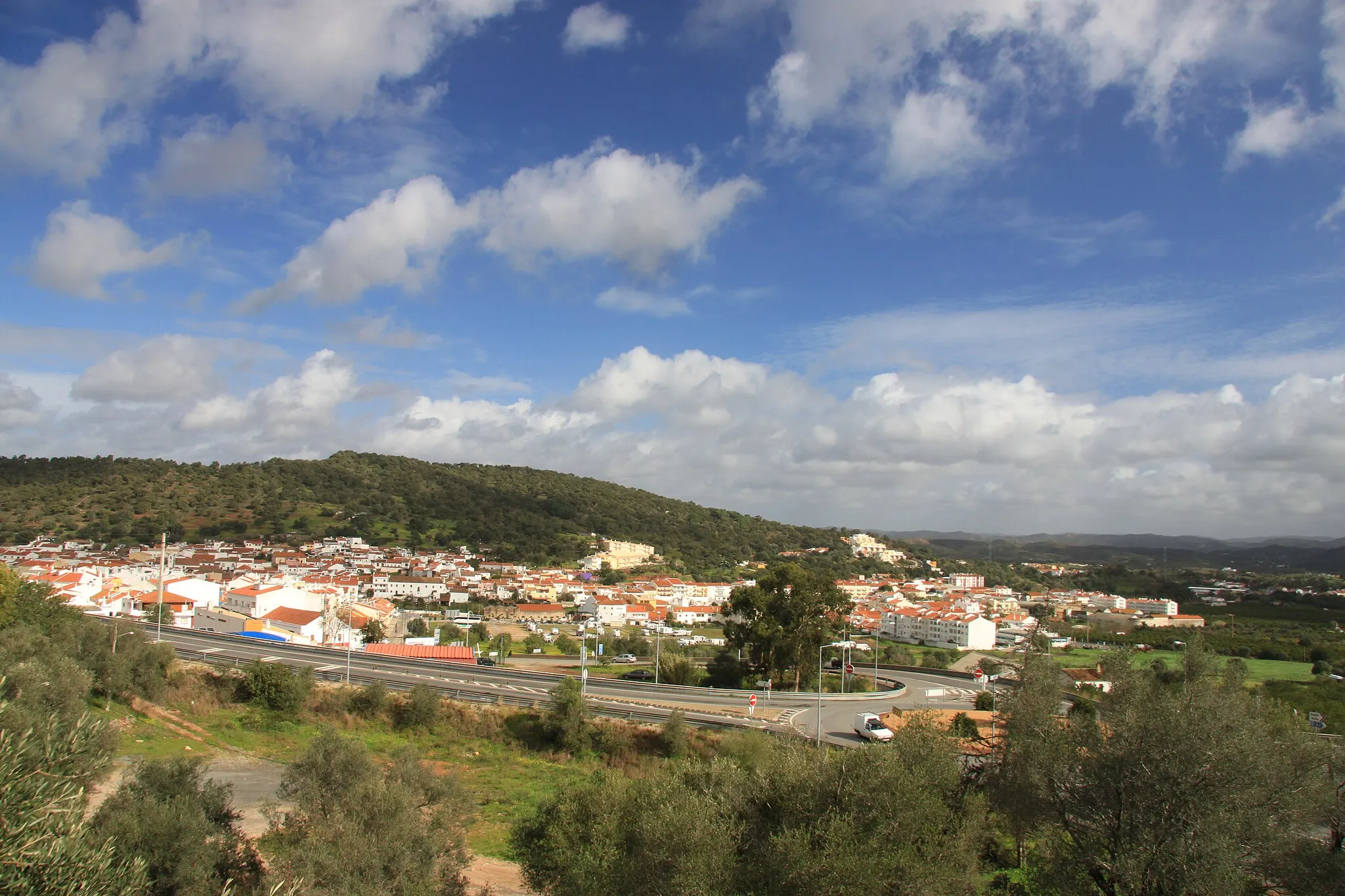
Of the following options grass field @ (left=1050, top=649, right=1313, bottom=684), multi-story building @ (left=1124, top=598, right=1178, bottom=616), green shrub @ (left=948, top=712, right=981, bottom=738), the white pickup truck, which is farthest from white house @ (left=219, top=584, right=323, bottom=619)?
multi-story building @ (left=1124, top=598, right=1178, bottom=616)

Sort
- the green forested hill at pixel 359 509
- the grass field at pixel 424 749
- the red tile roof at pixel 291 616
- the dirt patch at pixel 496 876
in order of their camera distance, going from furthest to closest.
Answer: the green forested hill at pixel 359 509 → the red tile roof at pixel 291 616 → the grass field at pixel 424 749 → the dirt patch at pixel 496 876

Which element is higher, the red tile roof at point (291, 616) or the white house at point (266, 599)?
the white house at point (266, 599)

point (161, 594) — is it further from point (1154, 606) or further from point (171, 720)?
point (1154, 606)

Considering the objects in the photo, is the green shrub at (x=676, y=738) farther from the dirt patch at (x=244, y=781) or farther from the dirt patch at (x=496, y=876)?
the dirt patch at (x=244, y=781)

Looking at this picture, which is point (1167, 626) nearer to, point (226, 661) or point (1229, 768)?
point (1229, 768)

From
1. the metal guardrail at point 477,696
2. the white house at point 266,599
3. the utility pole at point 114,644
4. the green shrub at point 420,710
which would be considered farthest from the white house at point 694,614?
the utility pole at point 114,644

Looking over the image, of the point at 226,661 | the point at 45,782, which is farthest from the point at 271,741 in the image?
the point at 45,782
